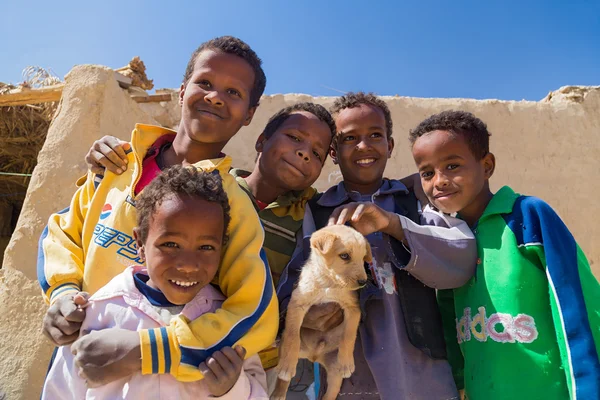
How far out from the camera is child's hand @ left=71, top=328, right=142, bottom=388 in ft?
5.08

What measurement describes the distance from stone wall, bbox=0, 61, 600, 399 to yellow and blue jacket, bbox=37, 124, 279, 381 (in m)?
2.29

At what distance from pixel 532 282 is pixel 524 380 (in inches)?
17.0

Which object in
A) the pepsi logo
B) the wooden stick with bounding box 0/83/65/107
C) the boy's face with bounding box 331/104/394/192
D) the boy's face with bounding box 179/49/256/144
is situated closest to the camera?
the pepsi logo

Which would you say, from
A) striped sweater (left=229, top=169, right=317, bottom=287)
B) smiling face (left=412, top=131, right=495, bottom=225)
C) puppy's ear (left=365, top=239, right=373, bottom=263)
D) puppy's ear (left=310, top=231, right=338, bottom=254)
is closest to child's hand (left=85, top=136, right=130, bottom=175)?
striped sweater (left=229, top=169, right=317, bottom=287)

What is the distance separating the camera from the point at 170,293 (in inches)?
68.0

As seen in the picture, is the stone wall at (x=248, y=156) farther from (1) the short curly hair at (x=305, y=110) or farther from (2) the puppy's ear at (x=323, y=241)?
(2) the puppy's ear at (x=323, y=241)

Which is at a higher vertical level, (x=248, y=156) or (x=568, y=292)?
(x=248, y=156)

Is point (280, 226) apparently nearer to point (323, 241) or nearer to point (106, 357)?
point (323, 241)

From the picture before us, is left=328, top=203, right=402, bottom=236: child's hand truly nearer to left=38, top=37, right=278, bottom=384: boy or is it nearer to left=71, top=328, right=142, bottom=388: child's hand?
left=38, top=37, right=278, bottom=384: boy

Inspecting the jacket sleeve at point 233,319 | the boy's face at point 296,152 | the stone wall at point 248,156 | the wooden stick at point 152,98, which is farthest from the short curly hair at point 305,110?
the wooden stick at point 152,98

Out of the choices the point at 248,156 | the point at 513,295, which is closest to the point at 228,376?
the point at 513,295

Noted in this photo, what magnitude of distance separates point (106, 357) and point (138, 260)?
545mm

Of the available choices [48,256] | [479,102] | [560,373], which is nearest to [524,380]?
[560,373]

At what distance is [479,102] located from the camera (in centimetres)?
558
